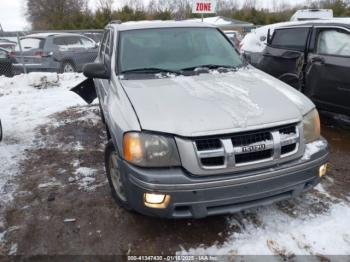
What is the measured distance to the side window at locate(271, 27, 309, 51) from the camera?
5879 mm

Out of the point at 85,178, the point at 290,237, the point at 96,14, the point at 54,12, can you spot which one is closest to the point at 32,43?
the point at 85,178

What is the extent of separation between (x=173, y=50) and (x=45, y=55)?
29.0 feet

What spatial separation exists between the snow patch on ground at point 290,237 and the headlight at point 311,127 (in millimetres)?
767

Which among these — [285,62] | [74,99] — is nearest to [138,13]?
[74,99]

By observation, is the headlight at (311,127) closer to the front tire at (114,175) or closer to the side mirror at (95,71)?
the front tire at (114,175)

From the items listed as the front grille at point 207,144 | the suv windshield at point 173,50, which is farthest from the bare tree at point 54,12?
the front grille at point 207,144

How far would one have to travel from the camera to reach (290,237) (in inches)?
117

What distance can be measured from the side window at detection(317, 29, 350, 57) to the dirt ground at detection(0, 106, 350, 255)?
160cm

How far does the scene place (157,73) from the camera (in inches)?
147

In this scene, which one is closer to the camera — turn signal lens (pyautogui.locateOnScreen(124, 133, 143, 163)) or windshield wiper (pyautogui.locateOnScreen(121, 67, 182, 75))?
turn signal lens (pyautogui.locateOnScreen(124, 133, 143, 163))

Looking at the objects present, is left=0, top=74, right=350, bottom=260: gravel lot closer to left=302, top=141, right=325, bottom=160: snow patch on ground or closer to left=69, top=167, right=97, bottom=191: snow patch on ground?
left=69, top=167, right=97, bottom=191: snow patch on ground

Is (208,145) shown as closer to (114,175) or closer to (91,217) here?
(114,175)

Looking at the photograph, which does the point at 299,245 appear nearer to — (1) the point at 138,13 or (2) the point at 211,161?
(2) the point at 211,161

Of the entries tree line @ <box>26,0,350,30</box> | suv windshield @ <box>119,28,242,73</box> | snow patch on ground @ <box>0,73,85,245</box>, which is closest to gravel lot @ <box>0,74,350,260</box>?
snow patch on ground @ <box>0,73,85,245</box>
